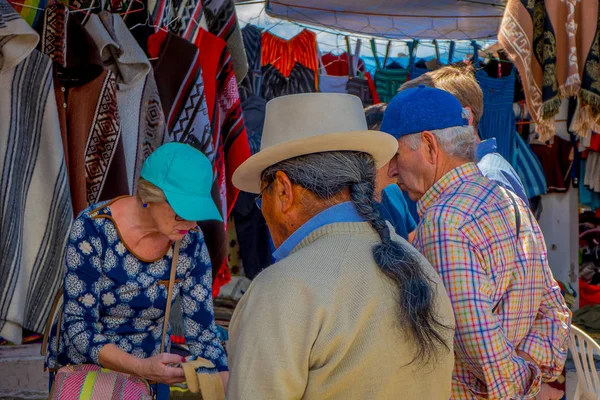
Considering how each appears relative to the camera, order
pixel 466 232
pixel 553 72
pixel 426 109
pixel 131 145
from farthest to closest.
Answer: pixel 553 72 → pixel 131 145 → pixel 426 109 → pixel 466 232

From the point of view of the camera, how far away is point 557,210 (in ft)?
21.5

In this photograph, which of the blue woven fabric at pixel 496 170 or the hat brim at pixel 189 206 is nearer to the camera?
the hat brim at pixel 189 206

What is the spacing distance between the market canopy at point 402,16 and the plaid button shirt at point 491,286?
344 centimetres

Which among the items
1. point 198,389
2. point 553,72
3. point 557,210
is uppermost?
point 553,72

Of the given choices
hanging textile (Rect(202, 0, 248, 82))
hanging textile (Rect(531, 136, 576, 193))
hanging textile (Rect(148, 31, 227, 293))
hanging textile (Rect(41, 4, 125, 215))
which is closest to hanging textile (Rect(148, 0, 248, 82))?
hanging textile (Rect(202, 0, 248, 82))

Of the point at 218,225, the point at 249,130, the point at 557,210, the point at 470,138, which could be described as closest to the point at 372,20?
the point at 249,130

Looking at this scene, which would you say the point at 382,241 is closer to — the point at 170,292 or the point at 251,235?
the point at 170,292

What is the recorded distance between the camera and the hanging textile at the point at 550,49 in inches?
186

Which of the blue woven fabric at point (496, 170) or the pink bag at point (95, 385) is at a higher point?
the blue woven fabric at point (496, 170)

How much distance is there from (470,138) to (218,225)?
4.96 ft

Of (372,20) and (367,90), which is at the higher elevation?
(372,20)

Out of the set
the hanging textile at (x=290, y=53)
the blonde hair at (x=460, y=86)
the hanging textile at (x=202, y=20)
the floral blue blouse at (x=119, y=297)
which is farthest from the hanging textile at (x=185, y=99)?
the hanging textile at (x=290, y=53)

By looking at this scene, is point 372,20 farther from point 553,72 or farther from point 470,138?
point 470,138

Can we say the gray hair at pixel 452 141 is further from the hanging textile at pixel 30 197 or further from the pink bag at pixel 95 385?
the hanging textile at pixel 30 197
